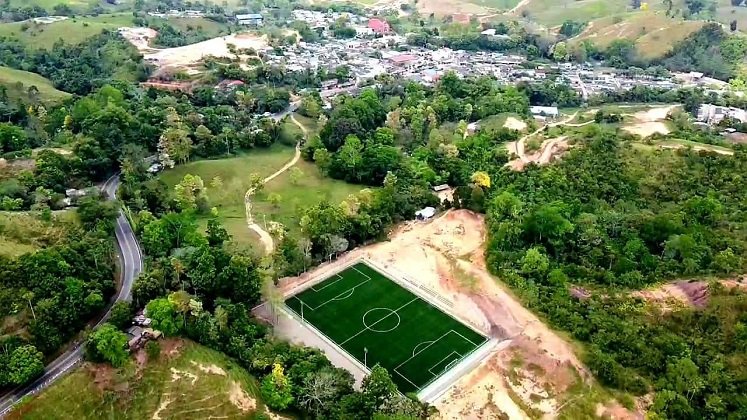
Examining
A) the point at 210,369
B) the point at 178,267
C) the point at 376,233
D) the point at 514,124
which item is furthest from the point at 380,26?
the point at 210,369

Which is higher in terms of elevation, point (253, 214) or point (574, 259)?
point (574, 259)

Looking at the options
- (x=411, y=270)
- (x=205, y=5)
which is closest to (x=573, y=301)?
(x=411, y=270)

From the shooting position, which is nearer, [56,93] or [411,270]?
[411,270]

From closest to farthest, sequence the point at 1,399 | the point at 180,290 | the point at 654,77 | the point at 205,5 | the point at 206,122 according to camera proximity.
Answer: the point at 1,399
the point at 180,290
the point at 206,122
the point at 654,77
the point at 205,5

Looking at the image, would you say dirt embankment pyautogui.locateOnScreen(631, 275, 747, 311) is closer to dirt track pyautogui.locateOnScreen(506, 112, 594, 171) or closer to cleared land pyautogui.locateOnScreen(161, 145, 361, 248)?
dirt track pyautogui.locateOnScreen(506, 112, 594, 171)

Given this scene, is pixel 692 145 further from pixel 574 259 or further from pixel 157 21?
pixel 157 21

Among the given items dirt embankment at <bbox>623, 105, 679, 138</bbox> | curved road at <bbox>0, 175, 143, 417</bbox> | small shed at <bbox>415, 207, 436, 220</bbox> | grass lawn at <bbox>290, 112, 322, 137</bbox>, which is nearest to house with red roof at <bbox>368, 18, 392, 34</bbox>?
grass lawn at <bbox>290, 112, 322, 137</bbox>

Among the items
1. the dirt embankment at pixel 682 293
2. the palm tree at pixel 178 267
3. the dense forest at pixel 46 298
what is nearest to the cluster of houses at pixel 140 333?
the dense forest at pixel 46 298
